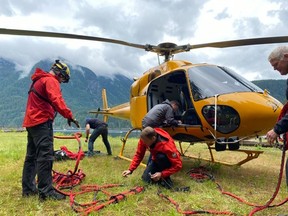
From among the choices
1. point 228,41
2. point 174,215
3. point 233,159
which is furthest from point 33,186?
point 233,159

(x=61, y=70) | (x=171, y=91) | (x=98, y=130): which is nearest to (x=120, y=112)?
(x=98, y=130)

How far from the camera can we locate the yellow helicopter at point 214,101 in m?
5.25

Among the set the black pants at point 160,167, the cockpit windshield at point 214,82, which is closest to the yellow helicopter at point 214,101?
the cockpit windshield at point 214,82

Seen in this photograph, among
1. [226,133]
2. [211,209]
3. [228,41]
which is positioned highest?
[228,41]

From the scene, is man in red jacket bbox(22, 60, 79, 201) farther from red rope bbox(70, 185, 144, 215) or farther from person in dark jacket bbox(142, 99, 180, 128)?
person in dark jacket bbox(142, 99, 180, 128)

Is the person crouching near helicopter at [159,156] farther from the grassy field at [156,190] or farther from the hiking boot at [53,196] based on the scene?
the hiking boot at [53,196]

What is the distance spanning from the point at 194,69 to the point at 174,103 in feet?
2.65

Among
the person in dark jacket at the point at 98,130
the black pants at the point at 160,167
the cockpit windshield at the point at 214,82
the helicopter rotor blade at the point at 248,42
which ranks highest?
the helicopter rotor blade at the point at 248,42

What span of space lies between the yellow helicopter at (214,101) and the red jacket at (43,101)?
2.01 meters

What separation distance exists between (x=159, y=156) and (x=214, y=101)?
1.49 meters

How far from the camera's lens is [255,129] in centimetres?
534

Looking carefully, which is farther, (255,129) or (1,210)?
(255,129)

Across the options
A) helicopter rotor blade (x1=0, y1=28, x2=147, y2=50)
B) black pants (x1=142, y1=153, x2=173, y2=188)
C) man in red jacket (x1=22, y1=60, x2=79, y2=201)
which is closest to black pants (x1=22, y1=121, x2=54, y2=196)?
man in red jacket (x1=22, y1=60, x2=79, y2=201)

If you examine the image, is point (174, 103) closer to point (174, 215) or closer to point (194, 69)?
point (194, 69)
